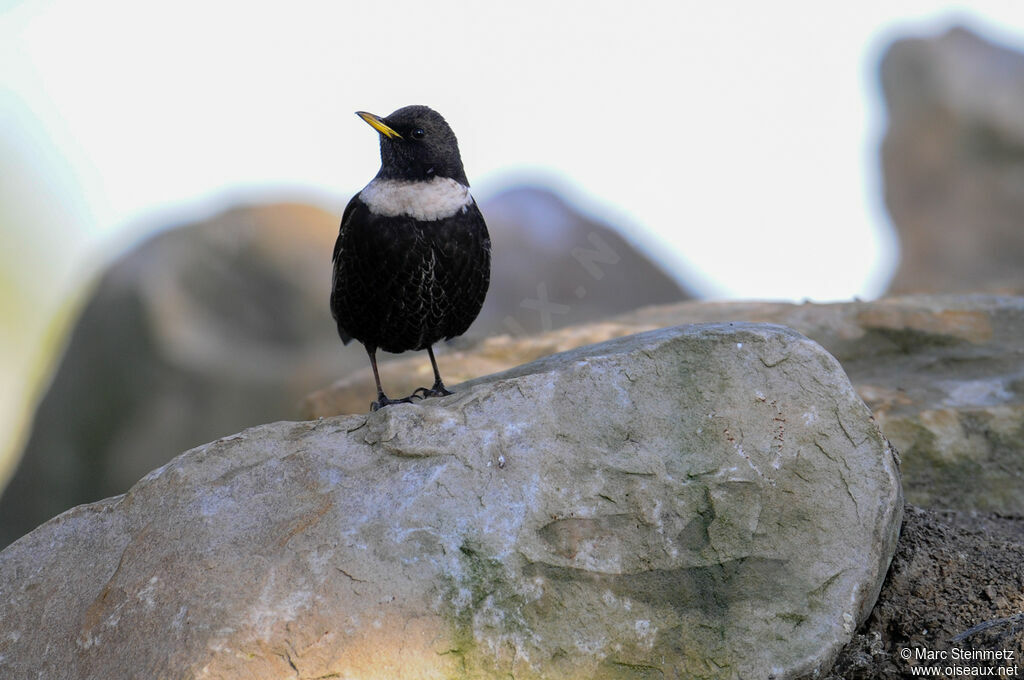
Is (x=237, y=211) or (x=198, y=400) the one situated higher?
(x=237, y=211)

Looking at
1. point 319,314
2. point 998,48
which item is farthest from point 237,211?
point 998,48

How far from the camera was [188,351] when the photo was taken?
10508mm

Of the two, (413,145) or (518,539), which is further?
(413,145)

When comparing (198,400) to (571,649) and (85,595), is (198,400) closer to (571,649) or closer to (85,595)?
(85,595)

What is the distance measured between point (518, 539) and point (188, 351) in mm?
7928

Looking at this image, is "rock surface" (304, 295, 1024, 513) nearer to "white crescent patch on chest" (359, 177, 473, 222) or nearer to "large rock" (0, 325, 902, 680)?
"large rock" (0, 325, 902, 680)

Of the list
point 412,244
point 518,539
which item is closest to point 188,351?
point 412,244

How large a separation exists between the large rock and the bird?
923mm

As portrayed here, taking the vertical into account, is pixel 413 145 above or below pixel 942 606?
above

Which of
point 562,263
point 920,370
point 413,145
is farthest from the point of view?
point 562,263

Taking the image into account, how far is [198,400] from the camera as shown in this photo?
10.3 metres

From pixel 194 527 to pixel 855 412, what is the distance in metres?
A: 2.30

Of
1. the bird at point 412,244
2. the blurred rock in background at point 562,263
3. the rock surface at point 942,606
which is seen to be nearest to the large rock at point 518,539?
the rock surface at point 942,606

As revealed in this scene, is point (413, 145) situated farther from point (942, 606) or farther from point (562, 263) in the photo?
point (562, 263)
